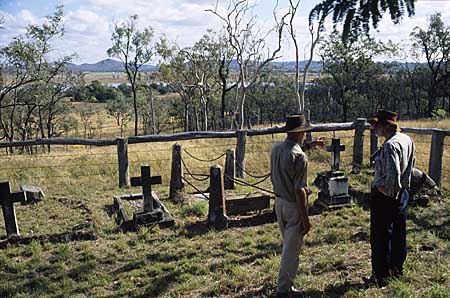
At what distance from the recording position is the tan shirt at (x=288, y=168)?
3893 millimetres

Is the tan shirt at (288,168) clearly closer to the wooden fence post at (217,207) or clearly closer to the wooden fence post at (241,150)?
the wooden fence post at (217,207)

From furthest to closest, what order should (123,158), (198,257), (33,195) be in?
(123,158), (33,195), (198,257)

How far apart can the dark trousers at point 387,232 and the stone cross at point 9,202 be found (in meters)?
4.87

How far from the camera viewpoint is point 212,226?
664 centimetres

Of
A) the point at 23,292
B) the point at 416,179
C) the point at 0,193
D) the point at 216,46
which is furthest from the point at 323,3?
the point at 216,46

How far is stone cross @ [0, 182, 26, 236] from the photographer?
6051 mm

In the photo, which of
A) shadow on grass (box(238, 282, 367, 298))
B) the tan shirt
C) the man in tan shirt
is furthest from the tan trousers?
shadow on grass (box(238, 282, 367, 298))

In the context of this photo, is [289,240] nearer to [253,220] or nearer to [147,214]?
[253,220]

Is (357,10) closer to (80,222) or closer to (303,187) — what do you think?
(303,187)

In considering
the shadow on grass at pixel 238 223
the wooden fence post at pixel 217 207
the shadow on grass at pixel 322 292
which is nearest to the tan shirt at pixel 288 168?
the shadow on grass at pixel 322 292

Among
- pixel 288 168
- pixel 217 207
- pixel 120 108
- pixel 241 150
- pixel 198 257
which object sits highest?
pixel 288 168

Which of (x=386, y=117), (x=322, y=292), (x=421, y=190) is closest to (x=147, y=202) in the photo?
(x=322, y=292)

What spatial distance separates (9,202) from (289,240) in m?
4.28

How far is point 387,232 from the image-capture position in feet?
13.8
